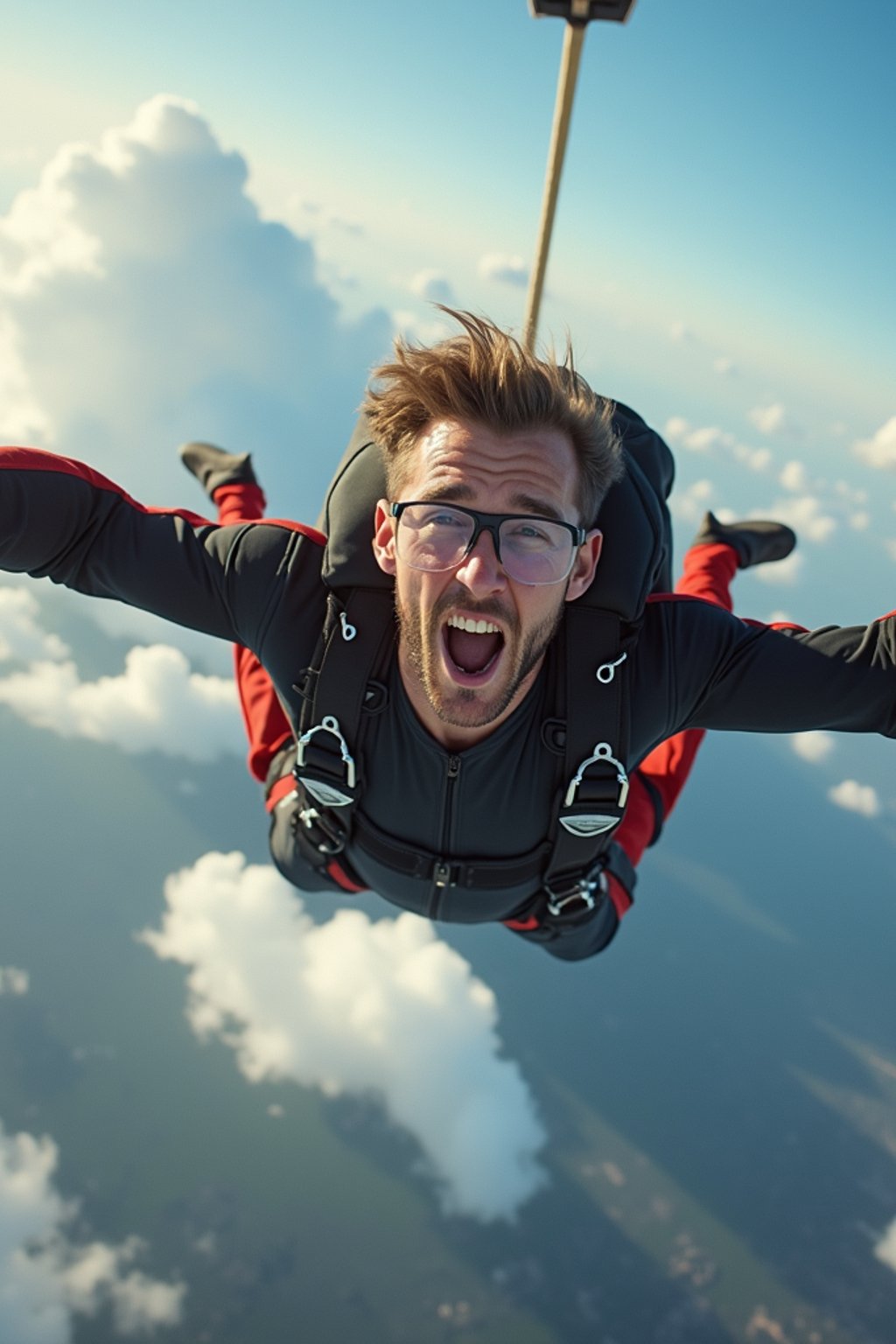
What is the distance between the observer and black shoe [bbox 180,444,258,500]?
152 inches

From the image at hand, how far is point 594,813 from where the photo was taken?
94.3 inches

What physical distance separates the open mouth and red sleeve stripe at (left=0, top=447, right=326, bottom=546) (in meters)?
0.57

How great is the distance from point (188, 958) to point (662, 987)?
6580 centimetres

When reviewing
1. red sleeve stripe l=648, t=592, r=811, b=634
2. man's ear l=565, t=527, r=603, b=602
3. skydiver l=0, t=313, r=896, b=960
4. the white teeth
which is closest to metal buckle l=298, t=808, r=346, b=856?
skydiver l=0, t=313, r=896, b=960

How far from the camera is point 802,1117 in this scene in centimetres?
8944

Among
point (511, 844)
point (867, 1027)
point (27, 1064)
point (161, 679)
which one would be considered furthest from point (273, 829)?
point (161, 679)

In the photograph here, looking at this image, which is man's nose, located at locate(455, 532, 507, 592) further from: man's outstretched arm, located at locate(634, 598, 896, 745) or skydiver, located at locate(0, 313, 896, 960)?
man's outstretched arm, located at locate(634, 598, 896, 745)

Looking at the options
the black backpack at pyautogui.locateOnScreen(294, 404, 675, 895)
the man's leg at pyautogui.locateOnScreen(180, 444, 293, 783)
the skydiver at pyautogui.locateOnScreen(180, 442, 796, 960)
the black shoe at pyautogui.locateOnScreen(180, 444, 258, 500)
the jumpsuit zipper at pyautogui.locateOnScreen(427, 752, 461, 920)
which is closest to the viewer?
the black backpack at pyautogui.locateOnScreen(294, 404, 675, 895)

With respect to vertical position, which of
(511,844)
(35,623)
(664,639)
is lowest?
(35,623)

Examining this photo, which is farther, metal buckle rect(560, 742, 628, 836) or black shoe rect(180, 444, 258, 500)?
black shoe rect(180, 444, 258, 500)

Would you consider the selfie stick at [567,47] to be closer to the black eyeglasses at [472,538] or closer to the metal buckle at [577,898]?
the black eyeglasses at [472,538]

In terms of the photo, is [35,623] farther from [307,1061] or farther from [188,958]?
[307,1061]

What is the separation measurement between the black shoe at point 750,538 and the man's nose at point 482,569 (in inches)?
85.0

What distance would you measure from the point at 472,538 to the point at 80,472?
47.8 inches
